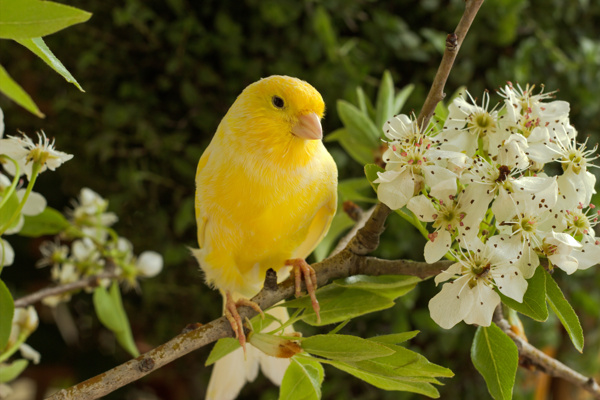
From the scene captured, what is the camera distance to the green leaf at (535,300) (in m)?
0.37

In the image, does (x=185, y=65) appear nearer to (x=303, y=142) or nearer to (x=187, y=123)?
(x=187, y=123)

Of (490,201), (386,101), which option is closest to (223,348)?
(490,201)

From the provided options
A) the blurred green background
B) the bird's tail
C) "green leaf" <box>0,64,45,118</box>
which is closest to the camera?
"green leaf" <box>0,64,45,118</box>

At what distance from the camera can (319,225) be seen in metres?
0.57

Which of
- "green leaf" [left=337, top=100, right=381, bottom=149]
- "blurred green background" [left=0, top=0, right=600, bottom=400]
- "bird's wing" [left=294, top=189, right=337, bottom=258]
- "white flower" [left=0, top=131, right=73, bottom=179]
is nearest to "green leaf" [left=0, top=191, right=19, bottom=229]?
"white flower" [left=0, top=131, right=73, bottom=179]

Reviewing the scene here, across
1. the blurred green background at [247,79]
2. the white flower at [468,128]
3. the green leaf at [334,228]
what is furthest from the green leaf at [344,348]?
the blurred green background at [247,79]

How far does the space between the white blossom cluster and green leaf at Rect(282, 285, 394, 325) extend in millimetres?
65

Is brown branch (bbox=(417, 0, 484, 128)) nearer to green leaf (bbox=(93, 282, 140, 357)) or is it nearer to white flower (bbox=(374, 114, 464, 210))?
white flower (bbox=(374, 114, 464, 210))

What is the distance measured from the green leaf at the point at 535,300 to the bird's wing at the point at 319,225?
200 mm

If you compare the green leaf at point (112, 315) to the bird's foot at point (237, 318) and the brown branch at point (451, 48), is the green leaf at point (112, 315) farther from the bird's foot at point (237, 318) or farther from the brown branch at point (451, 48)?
the brown branch at point (451, 48)

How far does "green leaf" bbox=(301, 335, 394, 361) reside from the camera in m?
0.39

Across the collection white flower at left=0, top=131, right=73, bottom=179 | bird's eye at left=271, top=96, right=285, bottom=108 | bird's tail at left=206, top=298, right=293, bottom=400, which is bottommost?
bird's tail at left=206, top=298, right=293, bottom=400

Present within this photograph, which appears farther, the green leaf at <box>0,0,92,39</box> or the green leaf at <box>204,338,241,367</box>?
the green leaf at <box>204,338,241,367</box>

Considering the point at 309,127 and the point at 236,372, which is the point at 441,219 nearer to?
the point at 309,127
